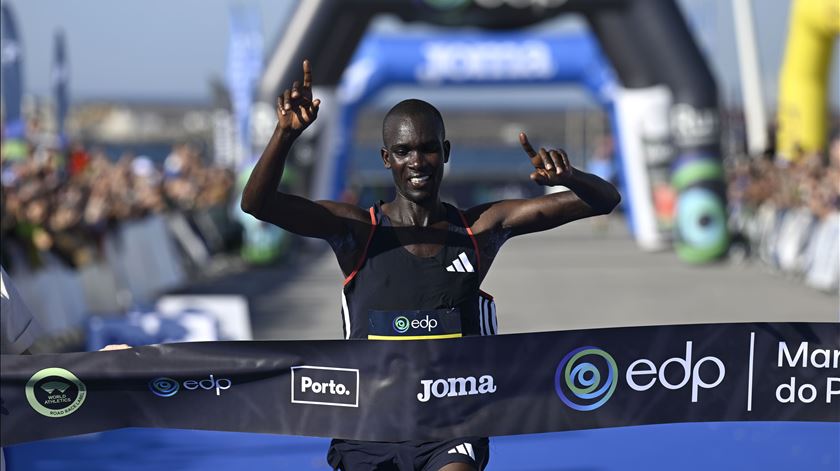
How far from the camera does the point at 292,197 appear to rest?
3.52 metres

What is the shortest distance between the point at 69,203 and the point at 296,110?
7726 millimetres

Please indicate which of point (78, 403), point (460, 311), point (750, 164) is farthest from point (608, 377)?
point (750, 164)

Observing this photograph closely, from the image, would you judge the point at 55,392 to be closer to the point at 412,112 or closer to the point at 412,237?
the point at 412,237

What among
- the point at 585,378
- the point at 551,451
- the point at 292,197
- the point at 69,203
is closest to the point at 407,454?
the point at 585,378

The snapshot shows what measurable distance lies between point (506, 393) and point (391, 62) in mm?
19189

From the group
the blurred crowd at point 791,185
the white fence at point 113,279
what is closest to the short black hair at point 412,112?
the white fence at point 113,279

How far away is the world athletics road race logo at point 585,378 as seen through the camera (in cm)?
373

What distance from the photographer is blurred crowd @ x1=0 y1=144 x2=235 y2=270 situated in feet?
31.0

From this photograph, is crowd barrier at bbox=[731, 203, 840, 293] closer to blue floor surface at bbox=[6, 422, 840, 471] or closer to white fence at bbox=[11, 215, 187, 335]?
blue floor surface at bbox=[6, 422, 840, 471]

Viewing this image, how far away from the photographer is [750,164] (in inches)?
757

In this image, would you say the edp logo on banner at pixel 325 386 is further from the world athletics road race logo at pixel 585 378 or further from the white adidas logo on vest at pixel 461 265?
the world athletics road race logo at pixel 585 378

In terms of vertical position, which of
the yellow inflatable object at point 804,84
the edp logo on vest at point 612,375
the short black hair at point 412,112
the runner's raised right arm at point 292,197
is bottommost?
the edp logo on vest at point 612,375

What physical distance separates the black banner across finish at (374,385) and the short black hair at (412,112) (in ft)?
2.15

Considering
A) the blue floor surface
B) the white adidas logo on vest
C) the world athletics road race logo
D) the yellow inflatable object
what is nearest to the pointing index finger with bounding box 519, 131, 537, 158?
the white adidas logo on vest
